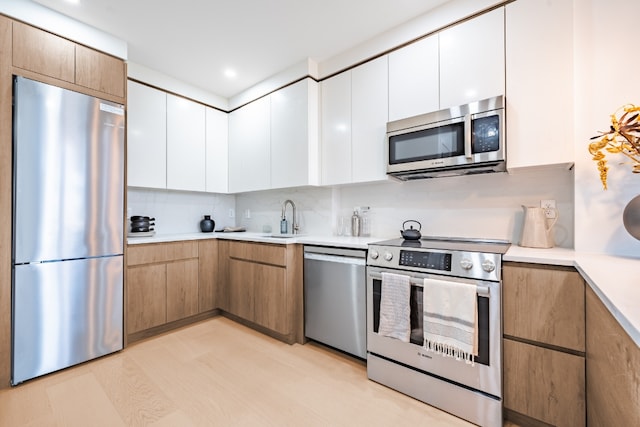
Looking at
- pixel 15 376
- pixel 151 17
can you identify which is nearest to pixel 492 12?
pixel 151 17

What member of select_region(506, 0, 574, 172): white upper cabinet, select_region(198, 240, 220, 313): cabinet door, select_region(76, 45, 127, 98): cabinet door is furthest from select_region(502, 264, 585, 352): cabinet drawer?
select_region(76, 45, 127, 98): cabinet door

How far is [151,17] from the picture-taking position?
209cm

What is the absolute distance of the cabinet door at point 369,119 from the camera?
89.7 inches

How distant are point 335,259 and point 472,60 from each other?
1.65 meters

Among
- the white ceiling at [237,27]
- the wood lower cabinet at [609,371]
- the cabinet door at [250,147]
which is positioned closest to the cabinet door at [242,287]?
the cabinet door at [250,147]

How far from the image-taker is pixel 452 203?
7.23 ft

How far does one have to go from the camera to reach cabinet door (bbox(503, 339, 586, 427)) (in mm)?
1285

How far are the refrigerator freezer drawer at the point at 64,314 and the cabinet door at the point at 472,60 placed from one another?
2.80 metres

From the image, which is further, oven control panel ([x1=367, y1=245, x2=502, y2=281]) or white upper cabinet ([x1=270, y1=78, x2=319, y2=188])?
white upper cabinet ([x1=270, y1=78, x2=319, y2=188])

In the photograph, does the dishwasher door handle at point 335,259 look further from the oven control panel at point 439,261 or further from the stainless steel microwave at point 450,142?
the stainless steel microwave at point 450,142

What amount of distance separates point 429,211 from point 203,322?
8.12 ft

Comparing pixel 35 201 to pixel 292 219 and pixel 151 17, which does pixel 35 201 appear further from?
pixel 292 219

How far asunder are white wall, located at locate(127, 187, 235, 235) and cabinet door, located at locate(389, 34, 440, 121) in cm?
254

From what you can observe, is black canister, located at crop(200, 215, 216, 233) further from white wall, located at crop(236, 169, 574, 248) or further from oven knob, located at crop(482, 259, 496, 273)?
oven knob, located at crop(482, 259, 496, 273)
